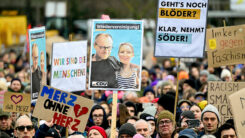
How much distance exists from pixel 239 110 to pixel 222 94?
2967 millimetres

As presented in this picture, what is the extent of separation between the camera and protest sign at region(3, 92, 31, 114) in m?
12.0

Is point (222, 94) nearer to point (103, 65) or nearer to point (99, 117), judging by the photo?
point (99, 117)

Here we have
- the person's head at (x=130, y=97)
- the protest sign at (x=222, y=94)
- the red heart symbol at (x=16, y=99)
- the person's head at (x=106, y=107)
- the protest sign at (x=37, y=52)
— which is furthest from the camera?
the person's head at (x=130, y=97)

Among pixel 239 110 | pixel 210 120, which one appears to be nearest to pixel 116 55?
pixel 210 120

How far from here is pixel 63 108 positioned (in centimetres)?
1028

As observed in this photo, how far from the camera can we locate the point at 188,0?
1183cm

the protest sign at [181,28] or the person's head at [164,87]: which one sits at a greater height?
Answer: the protest sign at [181,28]

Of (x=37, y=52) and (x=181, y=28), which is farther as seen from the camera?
(x=37, y=52)

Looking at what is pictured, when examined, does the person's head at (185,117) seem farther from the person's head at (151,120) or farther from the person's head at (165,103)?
the person's head at (165,103)

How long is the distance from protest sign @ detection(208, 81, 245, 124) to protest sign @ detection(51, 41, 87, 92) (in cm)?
205

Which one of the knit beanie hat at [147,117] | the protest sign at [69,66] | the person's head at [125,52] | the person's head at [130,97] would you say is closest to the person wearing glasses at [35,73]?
the protest sign at [69,66]

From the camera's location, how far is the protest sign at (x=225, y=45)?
12961 millimetres

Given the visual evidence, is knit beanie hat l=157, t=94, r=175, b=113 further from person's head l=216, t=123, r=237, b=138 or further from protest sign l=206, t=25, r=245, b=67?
person's head l=216, t=123, r=237, b=138

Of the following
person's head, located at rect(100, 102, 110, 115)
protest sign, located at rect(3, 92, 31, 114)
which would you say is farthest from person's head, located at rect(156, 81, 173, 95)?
protest sign, located at rect(3, 92, 31, 114)
